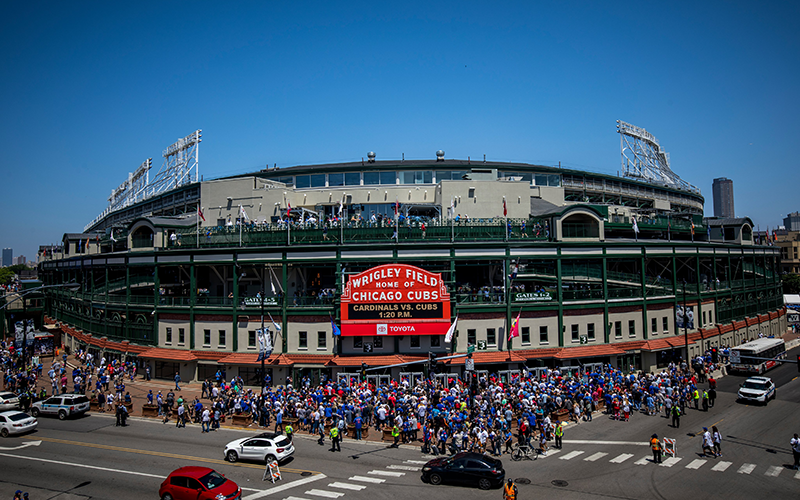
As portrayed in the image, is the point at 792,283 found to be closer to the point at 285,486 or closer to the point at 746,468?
the point at 746,468

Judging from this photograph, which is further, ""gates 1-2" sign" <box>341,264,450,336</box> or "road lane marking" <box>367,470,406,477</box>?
""gates 1-2" sign" <box>341,264,450,336</box>

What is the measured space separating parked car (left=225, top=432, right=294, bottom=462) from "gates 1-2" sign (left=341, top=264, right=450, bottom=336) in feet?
47.0

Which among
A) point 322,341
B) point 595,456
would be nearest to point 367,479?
point 595,456

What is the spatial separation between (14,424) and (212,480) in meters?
18.1

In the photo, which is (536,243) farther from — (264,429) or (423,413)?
(264,429)

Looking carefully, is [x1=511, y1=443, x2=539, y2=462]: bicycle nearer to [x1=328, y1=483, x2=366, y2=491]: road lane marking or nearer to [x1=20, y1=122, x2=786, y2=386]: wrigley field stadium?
[x1=20, y1=122, x2=786, y2=386]: wrigley field stadium

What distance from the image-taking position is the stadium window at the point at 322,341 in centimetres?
4066

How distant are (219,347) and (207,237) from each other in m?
10.9

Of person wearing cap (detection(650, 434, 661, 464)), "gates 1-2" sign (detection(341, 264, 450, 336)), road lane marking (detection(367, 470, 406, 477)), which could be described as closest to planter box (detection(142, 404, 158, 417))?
"gates 1-2" sign (detection(341, 264, 450, 336))

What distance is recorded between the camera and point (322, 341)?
1606 inches

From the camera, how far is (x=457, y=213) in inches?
1955

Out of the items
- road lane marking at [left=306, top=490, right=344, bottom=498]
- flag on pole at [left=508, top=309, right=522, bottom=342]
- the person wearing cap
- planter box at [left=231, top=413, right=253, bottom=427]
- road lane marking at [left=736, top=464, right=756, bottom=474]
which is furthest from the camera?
flag on pole at [left=508, top=309, right=522, bottom=342]

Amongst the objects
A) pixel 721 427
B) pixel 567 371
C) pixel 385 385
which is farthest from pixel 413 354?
pixel 721 427

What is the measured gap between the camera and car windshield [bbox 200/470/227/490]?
1986cm
